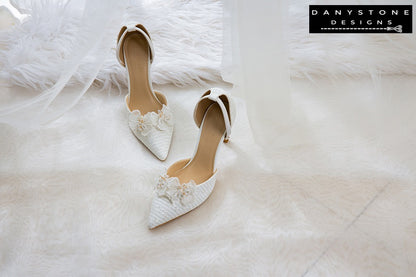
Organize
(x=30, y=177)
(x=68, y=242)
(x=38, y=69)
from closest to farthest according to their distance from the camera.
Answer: (x=68, y=242), (x=30, y=177), (x=38, y=69)

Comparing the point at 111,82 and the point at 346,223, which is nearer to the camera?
the point at 346,223

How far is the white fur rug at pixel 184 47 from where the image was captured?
69 cm

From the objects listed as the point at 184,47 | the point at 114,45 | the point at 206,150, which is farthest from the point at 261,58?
the point at 114,45

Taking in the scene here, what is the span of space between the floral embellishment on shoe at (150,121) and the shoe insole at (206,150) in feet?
0.40

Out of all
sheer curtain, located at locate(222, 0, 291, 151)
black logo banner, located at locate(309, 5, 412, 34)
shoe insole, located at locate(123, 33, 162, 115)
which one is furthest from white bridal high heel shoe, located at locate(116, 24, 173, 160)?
black logo banner, located at locate(309, 5, 412, 34)

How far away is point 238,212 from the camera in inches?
30.1

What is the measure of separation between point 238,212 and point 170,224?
0.15 meters

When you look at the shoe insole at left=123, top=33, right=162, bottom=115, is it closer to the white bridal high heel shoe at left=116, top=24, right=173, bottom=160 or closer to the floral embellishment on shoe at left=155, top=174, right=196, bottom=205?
the white bridal high heel shoe at left=116, top=24, right=173, bottom=160

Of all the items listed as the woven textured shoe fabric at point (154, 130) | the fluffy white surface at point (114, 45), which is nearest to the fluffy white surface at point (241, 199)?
the woven textured shoe fabric at point (154, 130)

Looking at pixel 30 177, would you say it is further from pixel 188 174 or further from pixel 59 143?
pixel 188 174

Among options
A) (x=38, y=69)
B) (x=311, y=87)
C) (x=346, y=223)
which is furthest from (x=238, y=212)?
(x=38, y=69)

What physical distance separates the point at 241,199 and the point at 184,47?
1.88 feet

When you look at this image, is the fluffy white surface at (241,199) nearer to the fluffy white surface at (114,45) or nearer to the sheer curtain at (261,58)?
the sheer curtain at (261,58)

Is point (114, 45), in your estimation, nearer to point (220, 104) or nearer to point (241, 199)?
point (220, 104)
